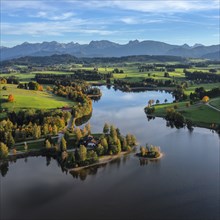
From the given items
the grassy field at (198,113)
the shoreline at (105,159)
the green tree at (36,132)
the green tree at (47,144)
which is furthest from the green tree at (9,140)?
the grassy field at (198,113)

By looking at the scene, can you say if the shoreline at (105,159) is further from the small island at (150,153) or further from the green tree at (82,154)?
the small island at (150,153)

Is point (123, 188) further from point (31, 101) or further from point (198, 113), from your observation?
point (31, 101)

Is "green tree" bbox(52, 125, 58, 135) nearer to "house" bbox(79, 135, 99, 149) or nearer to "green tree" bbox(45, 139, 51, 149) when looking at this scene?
"house" bbox(79, 135, 99, 149)

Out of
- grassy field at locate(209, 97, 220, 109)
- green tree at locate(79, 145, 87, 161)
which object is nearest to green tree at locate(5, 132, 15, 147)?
green tree at locate(79, 145, 87, 161)

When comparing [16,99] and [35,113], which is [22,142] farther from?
[16,99]

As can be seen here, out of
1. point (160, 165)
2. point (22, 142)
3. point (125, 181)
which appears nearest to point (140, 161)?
point (160, 165)

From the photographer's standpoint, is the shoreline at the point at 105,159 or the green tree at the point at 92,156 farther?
the green tree at the point at 92,156
